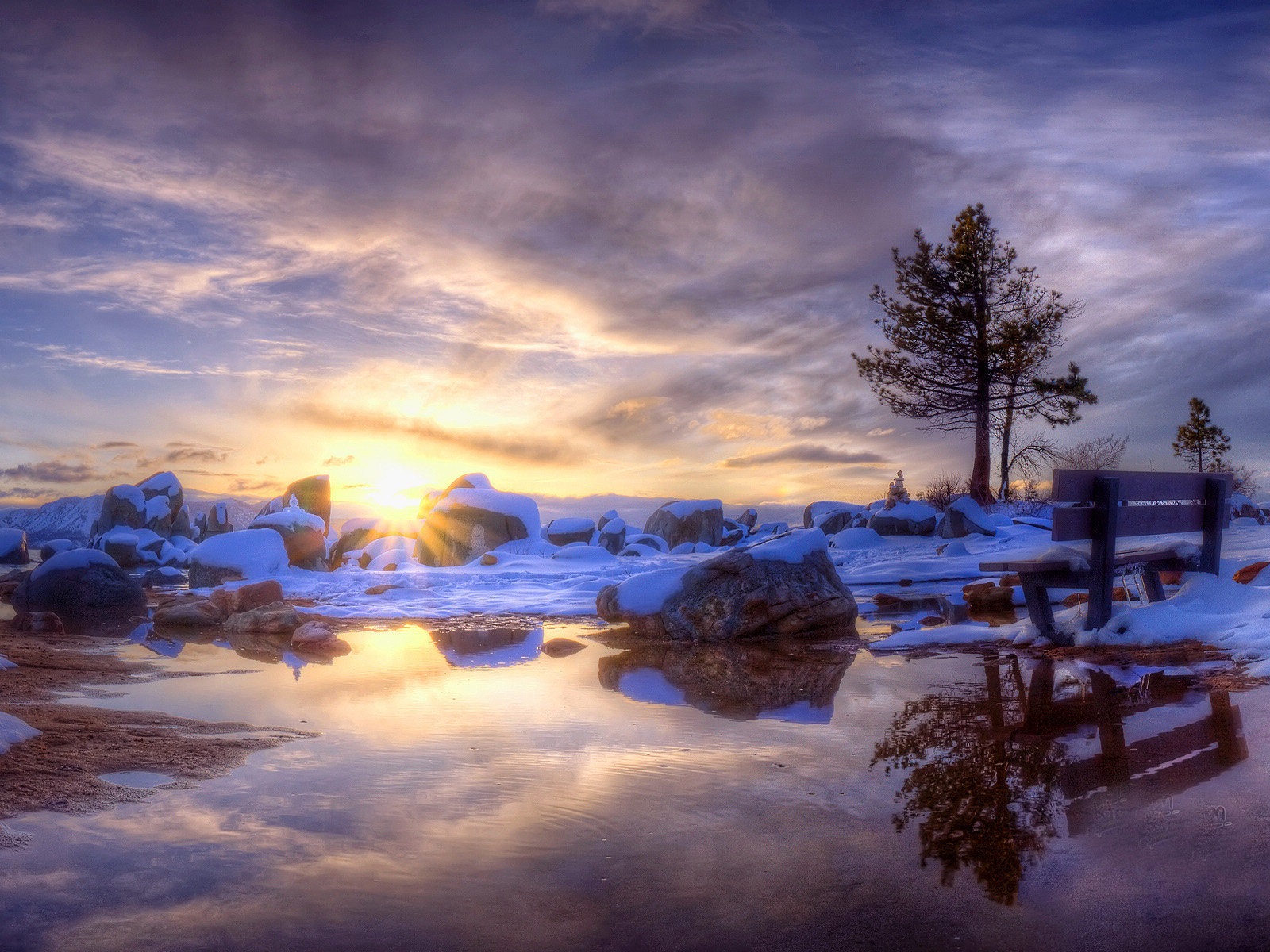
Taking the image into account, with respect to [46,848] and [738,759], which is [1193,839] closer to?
[738,759]

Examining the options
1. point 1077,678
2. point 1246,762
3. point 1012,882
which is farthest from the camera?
point 1077,678

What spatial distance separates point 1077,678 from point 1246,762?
206 centimetres

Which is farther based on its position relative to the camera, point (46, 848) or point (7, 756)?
point (7, 756)

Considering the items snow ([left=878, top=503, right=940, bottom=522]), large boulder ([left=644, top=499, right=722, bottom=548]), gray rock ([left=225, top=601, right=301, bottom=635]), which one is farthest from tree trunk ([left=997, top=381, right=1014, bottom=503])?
gray rock ([left=225, top=601, right=301, bottom=635])

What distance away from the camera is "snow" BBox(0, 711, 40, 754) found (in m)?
3.91

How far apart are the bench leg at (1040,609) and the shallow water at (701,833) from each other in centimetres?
187

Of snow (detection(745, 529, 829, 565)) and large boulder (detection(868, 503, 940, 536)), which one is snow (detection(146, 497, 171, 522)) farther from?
snow (detection(745, 529, 829, 565))

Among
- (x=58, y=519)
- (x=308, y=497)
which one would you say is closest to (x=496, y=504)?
(x=308, y=497)

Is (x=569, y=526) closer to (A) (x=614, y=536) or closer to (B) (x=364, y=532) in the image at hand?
(A) (x=614, y=536)

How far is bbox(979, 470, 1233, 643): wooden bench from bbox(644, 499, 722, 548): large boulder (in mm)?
25916

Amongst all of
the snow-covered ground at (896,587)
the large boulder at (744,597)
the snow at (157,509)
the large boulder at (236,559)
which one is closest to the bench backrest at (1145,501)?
the snow-covered ground at (896,587)

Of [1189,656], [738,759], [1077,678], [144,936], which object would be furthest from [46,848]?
[1189,656]

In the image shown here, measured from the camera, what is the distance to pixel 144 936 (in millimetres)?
2209

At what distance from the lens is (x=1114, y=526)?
20.8ft
